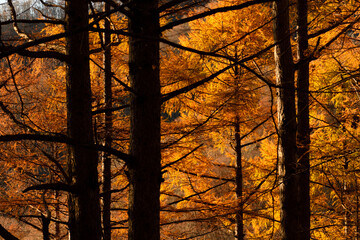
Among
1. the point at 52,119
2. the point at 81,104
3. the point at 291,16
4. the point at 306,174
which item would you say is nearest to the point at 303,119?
the point at 306,174

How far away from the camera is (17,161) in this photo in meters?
6.44

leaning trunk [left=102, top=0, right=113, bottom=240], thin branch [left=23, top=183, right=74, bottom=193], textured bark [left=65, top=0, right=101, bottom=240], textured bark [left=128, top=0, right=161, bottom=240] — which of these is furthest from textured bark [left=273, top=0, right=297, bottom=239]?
leaning trunk [left=102, top=0, right=113, bottom=240]

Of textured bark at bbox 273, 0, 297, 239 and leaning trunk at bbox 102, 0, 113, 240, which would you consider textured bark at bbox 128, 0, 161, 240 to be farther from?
leaning trunk at bbox 102, 0, 113, 240

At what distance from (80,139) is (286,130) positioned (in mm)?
2615

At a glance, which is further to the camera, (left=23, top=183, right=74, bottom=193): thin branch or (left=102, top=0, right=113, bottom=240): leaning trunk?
(left=102, top=0, right=113, bottom=240): leaning trunk

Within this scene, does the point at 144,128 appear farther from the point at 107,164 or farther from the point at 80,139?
the point at 107,164

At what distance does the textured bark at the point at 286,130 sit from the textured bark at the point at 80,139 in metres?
2.36

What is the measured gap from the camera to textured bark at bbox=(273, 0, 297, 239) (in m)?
4.30

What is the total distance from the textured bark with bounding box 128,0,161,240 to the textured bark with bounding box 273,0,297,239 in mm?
2489

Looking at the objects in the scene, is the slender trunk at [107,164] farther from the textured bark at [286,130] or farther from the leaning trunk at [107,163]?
the textured bark at [286,130]

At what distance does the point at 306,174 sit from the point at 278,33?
215 centimetres

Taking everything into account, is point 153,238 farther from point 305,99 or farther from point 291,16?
point 291,16

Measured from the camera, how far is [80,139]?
324 cm

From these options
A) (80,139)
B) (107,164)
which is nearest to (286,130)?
(80,139)
